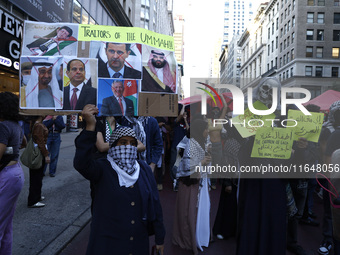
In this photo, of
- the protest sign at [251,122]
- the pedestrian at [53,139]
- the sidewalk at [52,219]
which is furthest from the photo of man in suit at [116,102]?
the pedestrian at [53,139]

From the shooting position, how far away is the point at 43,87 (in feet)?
7.58

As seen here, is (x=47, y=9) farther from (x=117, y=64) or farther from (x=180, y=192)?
(x=117, y=64)

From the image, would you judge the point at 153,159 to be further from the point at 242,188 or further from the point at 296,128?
the point at 296,128

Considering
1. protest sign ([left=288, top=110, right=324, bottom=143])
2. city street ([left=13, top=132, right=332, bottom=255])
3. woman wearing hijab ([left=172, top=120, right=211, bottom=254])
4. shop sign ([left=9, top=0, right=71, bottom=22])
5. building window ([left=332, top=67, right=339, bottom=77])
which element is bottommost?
city street ([left=13, top=132, right=332, bottom=255])

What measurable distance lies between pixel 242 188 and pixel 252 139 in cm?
62

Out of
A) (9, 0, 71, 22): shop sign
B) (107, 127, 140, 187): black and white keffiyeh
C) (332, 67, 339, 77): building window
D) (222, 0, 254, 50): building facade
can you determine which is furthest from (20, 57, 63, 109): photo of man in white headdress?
(222, 0, 254, 50): building facade

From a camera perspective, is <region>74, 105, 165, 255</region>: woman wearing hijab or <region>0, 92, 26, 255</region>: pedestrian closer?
<region>74, 105, 165, 255</region>: woman wearing hijab

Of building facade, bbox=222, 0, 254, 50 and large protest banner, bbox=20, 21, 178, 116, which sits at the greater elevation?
building facade, bbox=222, 0, 254, 50

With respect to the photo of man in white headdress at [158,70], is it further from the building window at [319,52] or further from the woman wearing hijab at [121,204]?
the building window at [319,52]

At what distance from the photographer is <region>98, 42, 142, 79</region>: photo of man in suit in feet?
7.95

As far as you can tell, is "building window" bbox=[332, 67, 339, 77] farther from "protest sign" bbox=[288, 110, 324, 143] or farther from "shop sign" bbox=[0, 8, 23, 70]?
"protest sign" bbox=[288, 110, 324, 143]

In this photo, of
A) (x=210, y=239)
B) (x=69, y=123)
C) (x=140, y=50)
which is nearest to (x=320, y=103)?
(x=210, y=239)

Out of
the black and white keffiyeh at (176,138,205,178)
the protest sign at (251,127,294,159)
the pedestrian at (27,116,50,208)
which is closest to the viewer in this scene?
the protest sign at (251,127,294,159)

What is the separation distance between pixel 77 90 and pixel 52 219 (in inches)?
130
